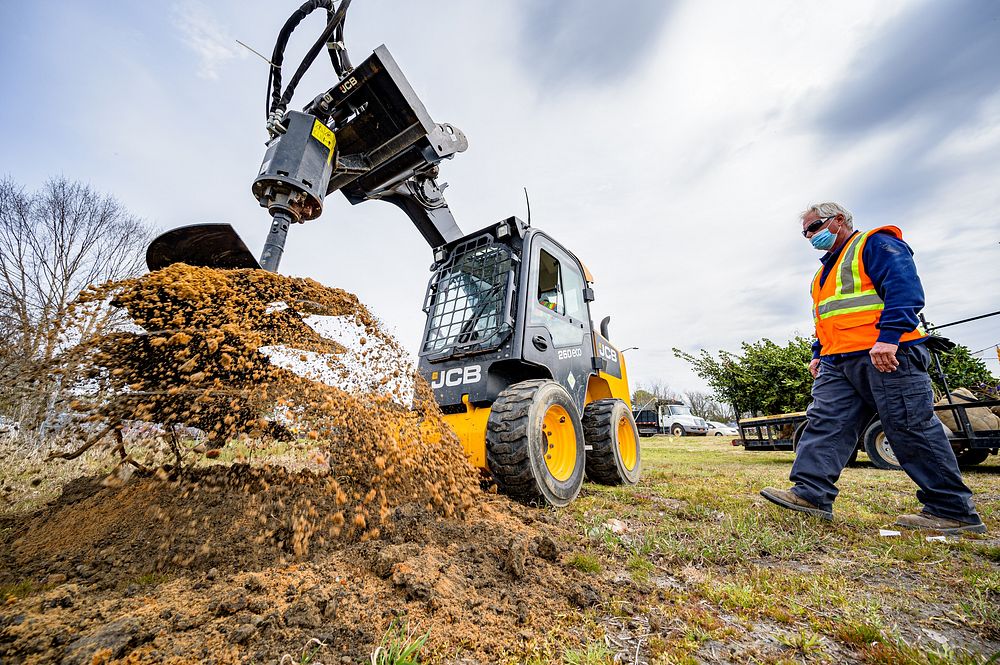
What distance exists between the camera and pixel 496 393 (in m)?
3.55

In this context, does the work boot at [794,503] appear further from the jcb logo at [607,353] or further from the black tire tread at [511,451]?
the jcb logo at [607,353]

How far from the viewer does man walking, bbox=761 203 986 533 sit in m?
2.57

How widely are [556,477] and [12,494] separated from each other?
3481 millimetres

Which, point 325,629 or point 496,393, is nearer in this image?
point 325,629

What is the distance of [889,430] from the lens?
8.89 ft

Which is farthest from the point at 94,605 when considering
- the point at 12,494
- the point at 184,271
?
the point at 12,494

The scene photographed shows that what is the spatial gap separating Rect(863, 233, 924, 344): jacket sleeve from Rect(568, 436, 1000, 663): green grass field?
1180 millimetres

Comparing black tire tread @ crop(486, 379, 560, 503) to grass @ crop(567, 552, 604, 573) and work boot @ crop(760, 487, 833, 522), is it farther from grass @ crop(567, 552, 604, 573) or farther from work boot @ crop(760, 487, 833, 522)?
work boot @ crop(760, 487, 833, 522)

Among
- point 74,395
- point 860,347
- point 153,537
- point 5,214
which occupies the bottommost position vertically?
point 153,537

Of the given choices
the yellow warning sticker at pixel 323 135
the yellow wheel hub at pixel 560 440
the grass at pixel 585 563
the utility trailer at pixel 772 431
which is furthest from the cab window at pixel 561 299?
the utility trailer at pixel 772 431

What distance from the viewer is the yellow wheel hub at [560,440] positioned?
3.49 m

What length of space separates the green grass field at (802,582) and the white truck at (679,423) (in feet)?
65.2

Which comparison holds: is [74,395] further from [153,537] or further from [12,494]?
[12,494]

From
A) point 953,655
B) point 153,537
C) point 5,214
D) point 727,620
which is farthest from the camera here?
point 5,214
